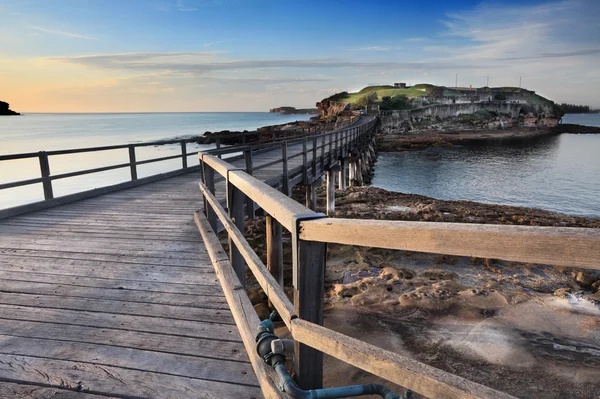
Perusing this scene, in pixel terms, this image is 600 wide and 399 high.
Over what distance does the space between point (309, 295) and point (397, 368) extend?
1.71 feet

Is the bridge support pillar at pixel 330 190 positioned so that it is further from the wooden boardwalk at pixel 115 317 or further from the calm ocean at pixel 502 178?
the wooden boardwalk at pixel 115 317

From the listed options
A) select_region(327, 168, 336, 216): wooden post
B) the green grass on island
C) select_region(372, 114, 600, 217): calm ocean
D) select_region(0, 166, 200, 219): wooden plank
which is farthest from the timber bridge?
the green grass on island

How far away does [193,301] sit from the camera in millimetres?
3332

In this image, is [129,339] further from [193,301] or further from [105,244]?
[105,244]

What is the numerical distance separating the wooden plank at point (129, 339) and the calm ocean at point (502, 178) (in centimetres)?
2138

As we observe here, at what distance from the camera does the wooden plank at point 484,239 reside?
0.96m

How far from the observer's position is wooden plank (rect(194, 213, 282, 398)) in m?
1.88

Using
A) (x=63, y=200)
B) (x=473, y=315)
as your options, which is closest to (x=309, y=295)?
(x=473, y=315)

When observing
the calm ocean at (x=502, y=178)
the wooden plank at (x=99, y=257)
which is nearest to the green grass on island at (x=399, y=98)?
the calm ocean at (x=502, y=178)

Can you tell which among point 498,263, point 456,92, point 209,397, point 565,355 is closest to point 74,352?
point 209,397

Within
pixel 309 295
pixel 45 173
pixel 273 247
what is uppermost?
pixel 309 295

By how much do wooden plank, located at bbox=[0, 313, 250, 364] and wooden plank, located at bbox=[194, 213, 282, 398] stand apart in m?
0.18

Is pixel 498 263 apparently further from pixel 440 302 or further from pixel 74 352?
pixel 74 352

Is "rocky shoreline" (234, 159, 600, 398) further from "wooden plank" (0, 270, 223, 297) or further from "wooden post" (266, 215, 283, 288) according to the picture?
"wooden plank" (0, 270, 223, 297)
